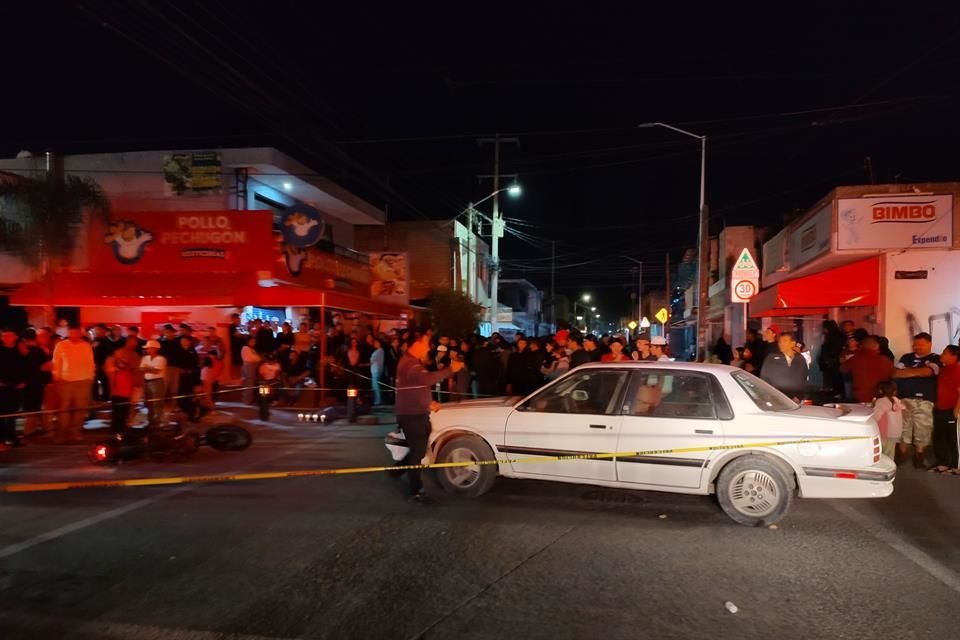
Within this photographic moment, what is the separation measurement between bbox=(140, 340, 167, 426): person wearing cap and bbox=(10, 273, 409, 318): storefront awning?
3.95 m

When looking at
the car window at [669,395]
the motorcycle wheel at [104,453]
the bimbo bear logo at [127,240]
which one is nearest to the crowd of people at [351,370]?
the motorcycle wheel at [104,453]

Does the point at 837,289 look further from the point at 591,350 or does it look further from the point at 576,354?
the point at 576,354

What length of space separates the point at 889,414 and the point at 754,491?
315 centimetres

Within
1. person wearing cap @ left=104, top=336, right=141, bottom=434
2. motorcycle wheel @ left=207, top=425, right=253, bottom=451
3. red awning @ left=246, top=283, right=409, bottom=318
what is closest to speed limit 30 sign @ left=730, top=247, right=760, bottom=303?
red awning @ left=246, top=283, right=409, bottom=318

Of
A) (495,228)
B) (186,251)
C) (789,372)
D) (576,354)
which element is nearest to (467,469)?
Result: (576,354)

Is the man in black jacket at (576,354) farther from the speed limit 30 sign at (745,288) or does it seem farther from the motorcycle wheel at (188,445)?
the motorcycle wheel at (188,445)

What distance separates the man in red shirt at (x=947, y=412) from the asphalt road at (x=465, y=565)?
1.14m

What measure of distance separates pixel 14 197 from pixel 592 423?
1508 centimetres

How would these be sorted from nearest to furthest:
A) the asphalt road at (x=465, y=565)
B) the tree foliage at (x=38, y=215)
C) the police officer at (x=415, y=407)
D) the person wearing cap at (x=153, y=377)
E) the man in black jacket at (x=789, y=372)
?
1. the asphalt road at (x=465, y=565)
2. the police officer at (x=415, y=407)
3. the man in black jacket at (x=789, y=372)
4. the person wearing cap at (x=153, y=377)
5. the tree foliage at (x=38, y=215)

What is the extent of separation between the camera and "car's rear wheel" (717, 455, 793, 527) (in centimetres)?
629

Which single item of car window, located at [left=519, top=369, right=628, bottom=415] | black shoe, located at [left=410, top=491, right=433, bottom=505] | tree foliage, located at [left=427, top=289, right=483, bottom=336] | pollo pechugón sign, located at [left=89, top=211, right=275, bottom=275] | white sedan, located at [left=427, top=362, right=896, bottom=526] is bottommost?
black shoe, located at [left=410, top=491, right=433, bottom=505]

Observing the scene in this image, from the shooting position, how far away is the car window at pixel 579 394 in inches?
277

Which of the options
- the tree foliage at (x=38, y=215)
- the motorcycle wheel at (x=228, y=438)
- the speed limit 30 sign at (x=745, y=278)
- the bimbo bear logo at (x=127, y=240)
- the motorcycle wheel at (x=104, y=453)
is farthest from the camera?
the bimbo bear logo at (x=127, y=240)

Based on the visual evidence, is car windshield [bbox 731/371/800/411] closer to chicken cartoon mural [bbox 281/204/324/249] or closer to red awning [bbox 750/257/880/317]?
red awning [bbox 750/257/880/317]
